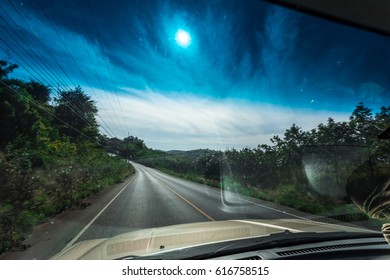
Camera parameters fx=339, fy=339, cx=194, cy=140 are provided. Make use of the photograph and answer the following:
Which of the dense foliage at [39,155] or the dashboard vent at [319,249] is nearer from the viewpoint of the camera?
the dashboard vent at [319,249]

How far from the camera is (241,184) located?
18125mm

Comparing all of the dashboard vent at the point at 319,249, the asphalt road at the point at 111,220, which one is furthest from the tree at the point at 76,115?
the dashboard vent at the point at 319,249

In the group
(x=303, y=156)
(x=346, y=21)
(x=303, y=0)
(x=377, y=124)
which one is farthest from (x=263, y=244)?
(x=303, y=156)

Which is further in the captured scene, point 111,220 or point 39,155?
point 39,155

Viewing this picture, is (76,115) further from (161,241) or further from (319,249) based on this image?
(319,249)

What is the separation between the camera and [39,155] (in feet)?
34.0

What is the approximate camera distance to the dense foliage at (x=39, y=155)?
7715mm

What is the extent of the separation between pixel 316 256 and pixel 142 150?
13181 mm

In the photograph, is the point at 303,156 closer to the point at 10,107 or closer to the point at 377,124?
the point at 377,124

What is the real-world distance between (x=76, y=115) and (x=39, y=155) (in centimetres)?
514

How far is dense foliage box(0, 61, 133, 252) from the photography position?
7.71 metres

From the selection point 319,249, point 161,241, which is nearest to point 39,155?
point 161,241

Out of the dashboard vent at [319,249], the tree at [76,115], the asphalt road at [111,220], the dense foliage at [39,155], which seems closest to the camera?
the dashboard vent at [319,249]

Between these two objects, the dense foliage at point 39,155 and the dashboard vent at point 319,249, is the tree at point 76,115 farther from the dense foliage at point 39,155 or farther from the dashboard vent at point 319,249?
the dashboard vent at point 319,249
